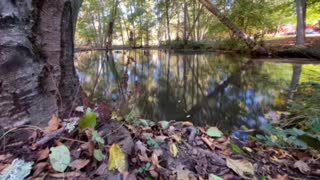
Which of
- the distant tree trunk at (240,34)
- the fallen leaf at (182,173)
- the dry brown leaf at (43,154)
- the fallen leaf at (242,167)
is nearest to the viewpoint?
the dry brown leaf at (43,154)

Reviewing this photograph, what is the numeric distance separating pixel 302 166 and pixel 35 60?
1.37 m

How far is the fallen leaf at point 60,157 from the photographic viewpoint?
763 millimetres

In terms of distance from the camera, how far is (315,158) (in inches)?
52.4

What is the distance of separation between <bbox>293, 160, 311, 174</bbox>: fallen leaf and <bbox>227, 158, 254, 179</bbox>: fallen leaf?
339 millimetres

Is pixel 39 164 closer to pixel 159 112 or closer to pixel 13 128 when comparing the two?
pixel 13 128

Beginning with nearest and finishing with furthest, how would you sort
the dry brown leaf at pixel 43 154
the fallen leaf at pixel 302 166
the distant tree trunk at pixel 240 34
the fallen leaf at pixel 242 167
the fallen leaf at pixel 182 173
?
the dry brown leaf at pixel 43 154 → the fallen leaf at pixel 182 173 → the fallen leaf at pixel 242 167 → the fallen leaf at pixel 302 166 → the distant tree trunk at pixel 240 34

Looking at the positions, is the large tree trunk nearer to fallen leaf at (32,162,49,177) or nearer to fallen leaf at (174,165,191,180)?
fallen leaf at (32,162,49,177)

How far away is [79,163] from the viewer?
2.64 feet

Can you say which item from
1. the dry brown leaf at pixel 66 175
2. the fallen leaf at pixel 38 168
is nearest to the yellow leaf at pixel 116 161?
the dry brown leaf at pixel 66 175

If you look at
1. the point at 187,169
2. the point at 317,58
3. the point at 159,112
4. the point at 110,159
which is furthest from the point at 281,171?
the point at 317,58

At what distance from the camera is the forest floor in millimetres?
790

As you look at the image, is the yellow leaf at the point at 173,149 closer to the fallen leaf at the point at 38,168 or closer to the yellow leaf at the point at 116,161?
the yellow leaf at the point at 116,161

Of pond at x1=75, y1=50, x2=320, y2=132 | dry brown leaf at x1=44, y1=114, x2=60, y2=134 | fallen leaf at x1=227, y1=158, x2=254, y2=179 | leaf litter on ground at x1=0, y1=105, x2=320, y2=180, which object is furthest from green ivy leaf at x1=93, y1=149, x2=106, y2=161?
pond at x1=75, y1=50, x2=320, y2=132

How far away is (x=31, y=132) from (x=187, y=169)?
2.13 feet
